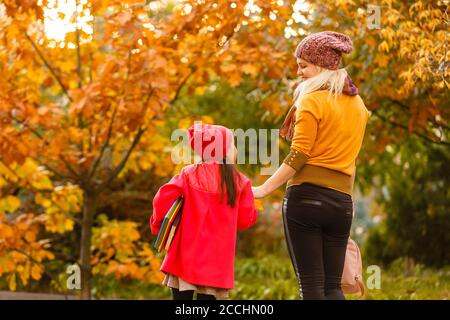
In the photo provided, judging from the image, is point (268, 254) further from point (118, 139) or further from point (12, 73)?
point (12, 73)

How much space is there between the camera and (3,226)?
241 inches

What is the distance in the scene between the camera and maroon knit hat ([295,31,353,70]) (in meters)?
3.48

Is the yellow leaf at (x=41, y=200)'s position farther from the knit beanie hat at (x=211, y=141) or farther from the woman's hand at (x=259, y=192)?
the woman's hand at (x=259, y=192)

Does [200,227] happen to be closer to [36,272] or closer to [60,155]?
[60,155]

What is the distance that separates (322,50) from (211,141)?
72 cm

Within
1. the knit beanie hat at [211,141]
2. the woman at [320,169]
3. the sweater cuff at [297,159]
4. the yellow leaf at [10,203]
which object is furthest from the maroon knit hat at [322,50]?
the yellow leaf at [10,203]

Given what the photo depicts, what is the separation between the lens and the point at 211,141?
151 inches

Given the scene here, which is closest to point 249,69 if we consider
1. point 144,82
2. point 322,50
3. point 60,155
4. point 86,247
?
point 144,82

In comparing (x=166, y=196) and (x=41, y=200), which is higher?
(x=41, y=200)

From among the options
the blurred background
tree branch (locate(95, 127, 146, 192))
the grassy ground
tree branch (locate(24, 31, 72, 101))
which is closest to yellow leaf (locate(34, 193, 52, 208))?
the blurred background

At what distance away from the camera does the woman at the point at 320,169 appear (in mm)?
3408

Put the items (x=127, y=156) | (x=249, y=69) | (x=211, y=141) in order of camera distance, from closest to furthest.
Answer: (x=211, y=141) → (x=249, y=69) → (x=127, y=156)

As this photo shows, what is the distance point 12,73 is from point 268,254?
541 cm
